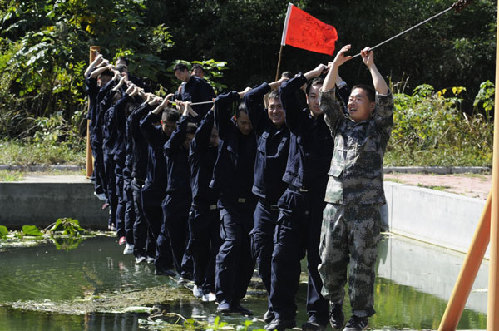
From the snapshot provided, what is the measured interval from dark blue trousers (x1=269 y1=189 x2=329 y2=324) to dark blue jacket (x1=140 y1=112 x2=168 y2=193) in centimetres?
304

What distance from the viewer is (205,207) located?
Answer: 9.34m

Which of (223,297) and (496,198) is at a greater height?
(496,198)

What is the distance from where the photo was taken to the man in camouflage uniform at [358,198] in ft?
23.0

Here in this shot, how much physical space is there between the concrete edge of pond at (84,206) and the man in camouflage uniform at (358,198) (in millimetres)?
6131

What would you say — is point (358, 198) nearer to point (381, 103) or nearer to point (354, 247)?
point (354, 247)

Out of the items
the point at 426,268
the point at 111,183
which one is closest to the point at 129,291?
the point at 111,183

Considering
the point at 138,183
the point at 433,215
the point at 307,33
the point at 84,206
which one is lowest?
the point at 84,206

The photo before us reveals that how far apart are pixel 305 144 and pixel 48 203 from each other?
25.7ft

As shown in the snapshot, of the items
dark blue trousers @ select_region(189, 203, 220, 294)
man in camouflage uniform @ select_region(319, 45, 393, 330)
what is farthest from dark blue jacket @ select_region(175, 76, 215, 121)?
man in camouflage uniform @ select_region(319, 45, 393, 330)

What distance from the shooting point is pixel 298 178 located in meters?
7.66

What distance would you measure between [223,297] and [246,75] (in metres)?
18.4

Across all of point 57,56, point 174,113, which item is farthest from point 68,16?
point 174,113

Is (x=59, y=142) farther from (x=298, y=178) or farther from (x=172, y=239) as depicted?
(x=298, y=178)

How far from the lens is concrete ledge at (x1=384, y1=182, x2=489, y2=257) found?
12.4 meters
